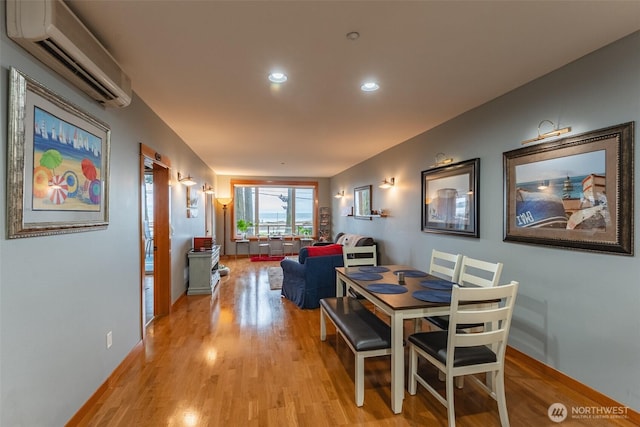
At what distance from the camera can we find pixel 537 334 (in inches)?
104

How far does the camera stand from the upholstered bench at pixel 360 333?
217 cm

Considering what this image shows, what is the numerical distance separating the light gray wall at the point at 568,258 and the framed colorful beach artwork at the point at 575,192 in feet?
0.23

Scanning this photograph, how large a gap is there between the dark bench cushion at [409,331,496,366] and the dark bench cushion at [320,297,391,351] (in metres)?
0.27

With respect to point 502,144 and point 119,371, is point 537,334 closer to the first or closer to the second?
point 502,144

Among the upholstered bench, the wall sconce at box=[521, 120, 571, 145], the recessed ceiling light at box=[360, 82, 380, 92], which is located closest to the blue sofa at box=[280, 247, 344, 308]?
the upholstered bench

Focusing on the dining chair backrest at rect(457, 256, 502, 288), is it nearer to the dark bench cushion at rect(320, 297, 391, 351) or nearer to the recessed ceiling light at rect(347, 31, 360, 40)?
the dark bench cushion at rect(320, 297, 391, 351)

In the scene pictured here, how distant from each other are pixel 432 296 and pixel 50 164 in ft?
8.56

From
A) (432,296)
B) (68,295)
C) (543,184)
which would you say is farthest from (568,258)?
(68,295)

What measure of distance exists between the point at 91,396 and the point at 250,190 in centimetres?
806

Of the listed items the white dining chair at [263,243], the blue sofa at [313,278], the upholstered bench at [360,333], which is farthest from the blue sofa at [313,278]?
A: the white dining chair at [263,243]

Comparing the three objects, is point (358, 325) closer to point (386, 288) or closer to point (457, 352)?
point (386, 288)

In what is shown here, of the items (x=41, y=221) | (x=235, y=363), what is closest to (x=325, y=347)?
(x=235, y=363)

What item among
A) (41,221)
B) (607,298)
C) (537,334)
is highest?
(41,221)

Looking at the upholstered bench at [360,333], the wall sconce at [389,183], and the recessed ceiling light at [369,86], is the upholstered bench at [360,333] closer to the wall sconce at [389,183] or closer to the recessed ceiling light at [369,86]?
the recessed ceiling light at [369,86]
